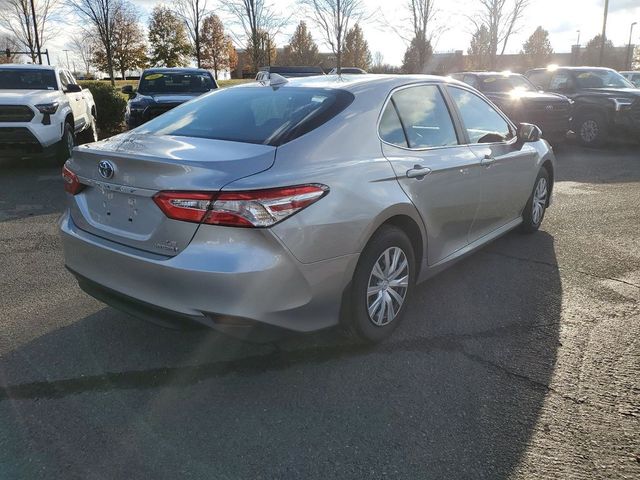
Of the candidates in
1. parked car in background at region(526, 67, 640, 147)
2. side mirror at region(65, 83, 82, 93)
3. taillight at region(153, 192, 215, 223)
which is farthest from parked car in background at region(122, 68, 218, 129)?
parked car in background at region(526, 67, 640, 147)

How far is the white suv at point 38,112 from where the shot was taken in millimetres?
8649

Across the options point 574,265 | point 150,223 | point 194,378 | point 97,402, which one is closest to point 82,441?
point 97,402

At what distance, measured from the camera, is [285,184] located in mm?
2561

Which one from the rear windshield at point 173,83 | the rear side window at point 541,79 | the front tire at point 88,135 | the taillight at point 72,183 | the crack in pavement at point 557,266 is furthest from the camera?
the rear side window at point 541,79

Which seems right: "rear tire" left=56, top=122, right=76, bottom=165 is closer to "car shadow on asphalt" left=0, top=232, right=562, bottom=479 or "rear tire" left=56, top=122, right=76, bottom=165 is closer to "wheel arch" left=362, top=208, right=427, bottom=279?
"car shadow on asphalt" left=0, top=232, right=562, bottom=479

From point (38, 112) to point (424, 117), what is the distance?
7.52 metres

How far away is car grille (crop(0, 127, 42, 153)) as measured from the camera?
859 cm

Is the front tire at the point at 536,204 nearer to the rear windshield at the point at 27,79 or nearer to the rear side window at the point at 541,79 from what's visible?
the rear windshield at the point at 27,79

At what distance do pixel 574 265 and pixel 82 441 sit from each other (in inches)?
165

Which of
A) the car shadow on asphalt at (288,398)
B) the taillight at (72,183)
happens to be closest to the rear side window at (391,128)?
the car shadow on asphalt at (288,398)

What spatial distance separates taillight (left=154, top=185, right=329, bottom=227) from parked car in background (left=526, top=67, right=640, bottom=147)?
12318 millimetres

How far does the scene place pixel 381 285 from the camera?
3.24 meters

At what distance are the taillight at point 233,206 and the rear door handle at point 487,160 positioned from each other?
2.11m

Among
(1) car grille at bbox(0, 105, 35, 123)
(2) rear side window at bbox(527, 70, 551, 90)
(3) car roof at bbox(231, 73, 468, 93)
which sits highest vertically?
(2) rear side window at bbox(527, 70, 551, 90)
